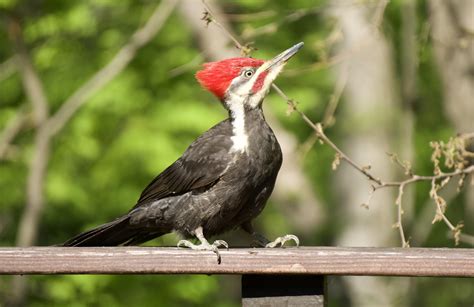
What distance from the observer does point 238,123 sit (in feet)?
13.3

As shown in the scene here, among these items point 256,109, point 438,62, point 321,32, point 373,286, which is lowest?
point 373,286

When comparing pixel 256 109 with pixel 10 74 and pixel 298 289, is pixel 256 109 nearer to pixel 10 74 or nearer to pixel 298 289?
pixel 298 289

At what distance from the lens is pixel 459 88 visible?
5371 millimetres

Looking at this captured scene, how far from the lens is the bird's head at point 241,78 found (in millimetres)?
4023

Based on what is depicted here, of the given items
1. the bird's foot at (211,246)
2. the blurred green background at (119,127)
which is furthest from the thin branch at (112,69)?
the bird's foot at (211,246)

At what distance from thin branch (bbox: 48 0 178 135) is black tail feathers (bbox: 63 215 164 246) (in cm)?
304

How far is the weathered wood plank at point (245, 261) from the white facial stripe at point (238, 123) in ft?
3.97

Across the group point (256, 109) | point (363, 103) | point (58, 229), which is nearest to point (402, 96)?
point (363, 103)

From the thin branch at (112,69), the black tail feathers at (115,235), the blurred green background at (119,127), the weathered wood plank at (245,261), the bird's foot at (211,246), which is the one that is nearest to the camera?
the weathered wood plank at (245,261)

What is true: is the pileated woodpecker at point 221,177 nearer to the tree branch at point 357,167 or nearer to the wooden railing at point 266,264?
the tree branch at point 357,167

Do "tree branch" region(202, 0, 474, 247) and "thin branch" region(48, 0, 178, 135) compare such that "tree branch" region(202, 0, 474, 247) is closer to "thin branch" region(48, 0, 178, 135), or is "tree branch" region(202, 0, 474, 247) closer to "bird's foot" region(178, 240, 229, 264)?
"bird's foot" region(178, 240, 229, 264)

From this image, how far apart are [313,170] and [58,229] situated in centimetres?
306

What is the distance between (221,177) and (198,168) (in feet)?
0.40

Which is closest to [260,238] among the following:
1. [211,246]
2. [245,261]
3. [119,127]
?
[211,246]
